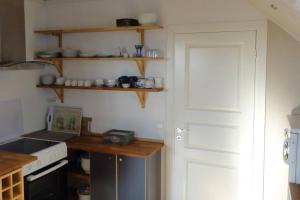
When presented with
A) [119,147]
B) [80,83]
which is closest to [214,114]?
[119,147]

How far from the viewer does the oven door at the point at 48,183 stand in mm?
2750

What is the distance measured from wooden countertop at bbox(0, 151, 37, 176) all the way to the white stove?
0.33 metres

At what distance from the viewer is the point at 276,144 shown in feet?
9.61

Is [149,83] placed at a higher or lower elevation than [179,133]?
higher

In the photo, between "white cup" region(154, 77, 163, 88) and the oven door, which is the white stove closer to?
the oven door

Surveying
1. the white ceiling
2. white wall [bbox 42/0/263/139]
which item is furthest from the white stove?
the white ceiling

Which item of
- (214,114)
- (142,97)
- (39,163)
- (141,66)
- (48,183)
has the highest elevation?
(141,66)

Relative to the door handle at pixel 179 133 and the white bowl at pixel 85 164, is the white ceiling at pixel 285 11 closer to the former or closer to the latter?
the door handle at pixel 179 133

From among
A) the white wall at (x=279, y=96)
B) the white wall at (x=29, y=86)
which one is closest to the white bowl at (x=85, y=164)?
the white wall at (x=29, y=86)

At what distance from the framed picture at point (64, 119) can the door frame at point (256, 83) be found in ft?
3.57

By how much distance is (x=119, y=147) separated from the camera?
3.17 metres

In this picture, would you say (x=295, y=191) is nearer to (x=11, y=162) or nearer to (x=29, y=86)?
(x=11, y=162)

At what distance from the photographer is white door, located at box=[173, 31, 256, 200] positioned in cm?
296

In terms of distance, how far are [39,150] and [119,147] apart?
0.75 m
